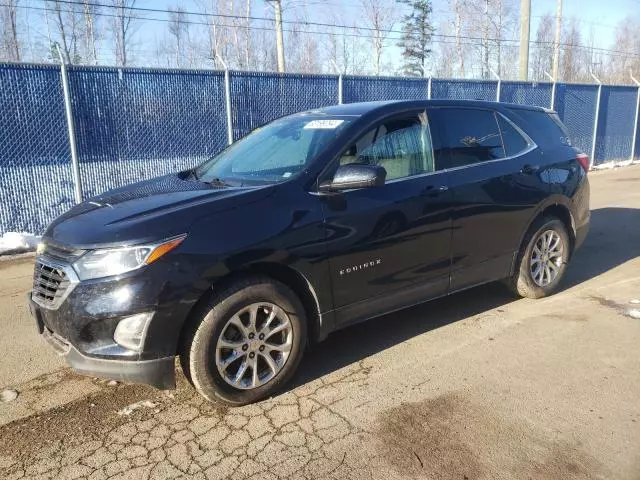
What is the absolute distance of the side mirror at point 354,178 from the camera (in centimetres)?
344

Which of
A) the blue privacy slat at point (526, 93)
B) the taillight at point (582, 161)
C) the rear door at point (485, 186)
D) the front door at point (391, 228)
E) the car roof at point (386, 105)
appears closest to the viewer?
the front door at point (391, 228)

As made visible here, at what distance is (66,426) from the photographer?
3.16m

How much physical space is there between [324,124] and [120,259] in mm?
1831

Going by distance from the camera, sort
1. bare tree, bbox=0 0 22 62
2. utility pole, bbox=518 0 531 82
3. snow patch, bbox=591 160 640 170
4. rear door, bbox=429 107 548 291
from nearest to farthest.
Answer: rear door, bbox=429 107 548 291
utility pole, bbox=518 0 531 82
snow patch, bbox=591 160 640 170
bare tree, bbox=0 0 22 62

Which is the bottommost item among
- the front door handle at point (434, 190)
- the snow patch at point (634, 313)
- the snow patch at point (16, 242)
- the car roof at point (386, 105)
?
the snow patch at point (634, 313)

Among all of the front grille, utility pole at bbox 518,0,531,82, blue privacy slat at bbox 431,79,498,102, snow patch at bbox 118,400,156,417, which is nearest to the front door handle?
snow patch at bbox 118,400,156,417

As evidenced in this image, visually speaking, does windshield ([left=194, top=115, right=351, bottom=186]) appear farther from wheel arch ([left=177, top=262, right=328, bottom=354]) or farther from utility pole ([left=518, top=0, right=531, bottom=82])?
utility pole ([left=518, top=0, right=531, bottom=82])

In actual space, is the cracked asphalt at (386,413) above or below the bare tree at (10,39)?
below

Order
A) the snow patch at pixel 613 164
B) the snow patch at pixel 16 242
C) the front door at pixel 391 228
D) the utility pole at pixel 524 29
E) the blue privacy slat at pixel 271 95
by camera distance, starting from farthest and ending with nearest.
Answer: the snow patch at pixel 613 164 → the utility pole at pixel 524 29 → the blue privacy slat at pixel 271 95 → the snow patch at pixel 16 242 → the front door at pixel 391 228

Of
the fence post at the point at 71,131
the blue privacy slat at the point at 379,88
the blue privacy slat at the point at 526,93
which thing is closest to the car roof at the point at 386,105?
the fence post at the point at 71,131

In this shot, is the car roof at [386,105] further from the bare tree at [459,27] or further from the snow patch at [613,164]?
the bare tree at [459,27]

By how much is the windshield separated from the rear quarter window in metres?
2.08

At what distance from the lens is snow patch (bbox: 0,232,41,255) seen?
7.55 meters

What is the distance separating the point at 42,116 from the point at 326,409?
6.93 meters
